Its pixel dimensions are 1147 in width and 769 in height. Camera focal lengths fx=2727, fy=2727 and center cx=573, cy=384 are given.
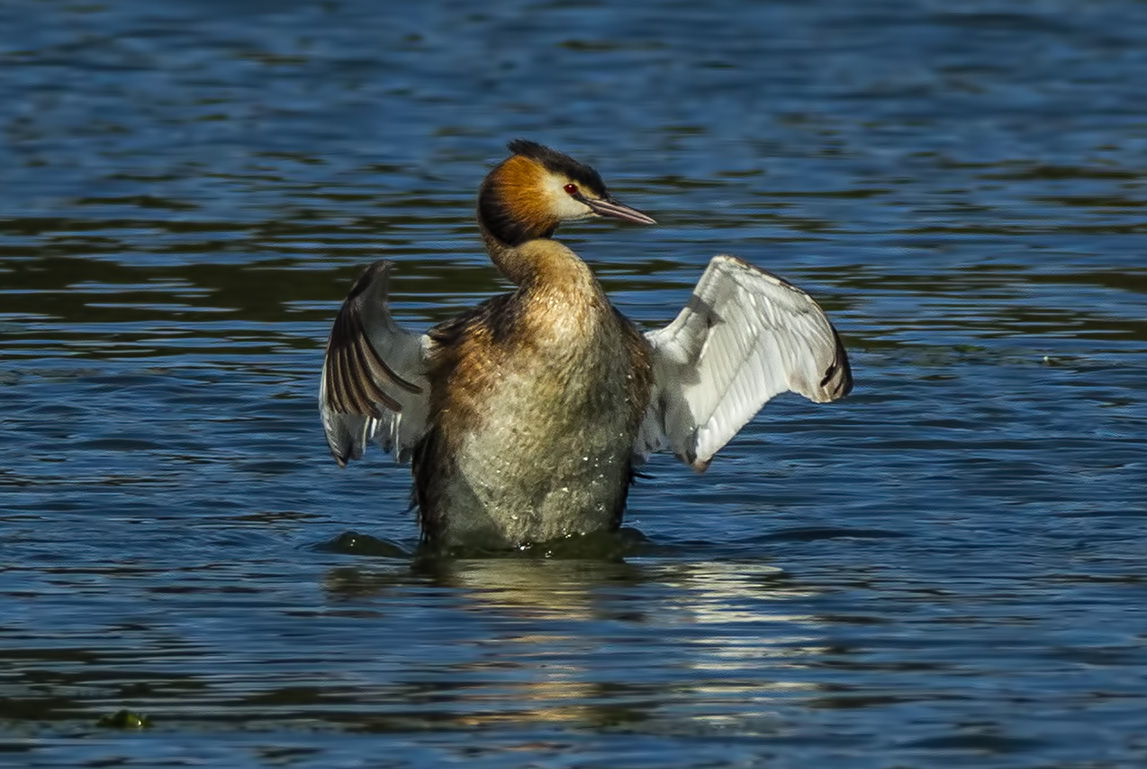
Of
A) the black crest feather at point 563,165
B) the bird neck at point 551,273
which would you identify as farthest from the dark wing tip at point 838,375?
the black crest feather at point 563,165

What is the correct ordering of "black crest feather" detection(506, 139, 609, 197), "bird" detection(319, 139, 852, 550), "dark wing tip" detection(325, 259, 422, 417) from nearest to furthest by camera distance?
"dark wing tip" detection(325, 259, 422, 417), "bird" detection(319, 139, 852, 550), "black crest feather" detection(506, 139, 609, 197)

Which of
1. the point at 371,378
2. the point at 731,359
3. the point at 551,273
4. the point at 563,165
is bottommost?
the point at 731,359

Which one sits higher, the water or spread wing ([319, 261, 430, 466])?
spread wing ([319, 261, 430, 466])

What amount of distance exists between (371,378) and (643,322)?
181 inches

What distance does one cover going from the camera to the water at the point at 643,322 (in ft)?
25.0

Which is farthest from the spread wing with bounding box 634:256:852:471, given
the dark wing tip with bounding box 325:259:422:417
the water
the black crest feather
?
the dark wing tip with bounding box 325:259:422:417

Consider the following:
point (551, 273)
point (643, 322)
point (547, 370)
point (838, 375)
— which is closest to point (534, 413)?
point (547, 370)

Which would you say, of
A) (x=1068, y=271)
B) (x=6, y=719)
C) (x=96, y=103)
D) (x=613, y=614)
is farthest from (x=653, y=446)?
(x=96, y=103)

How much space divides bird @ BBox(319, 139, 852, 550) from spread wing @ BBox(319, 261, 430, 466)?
11mm

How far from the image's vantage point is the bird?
9922 millimetres

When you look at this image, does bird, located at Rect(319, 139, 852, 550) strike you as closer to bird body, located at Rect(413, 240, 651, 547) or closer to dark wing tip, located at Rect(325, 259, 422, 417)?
bird body, located at Rect(413, 240, 651, 547)

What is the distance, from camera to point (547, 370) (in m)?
9.89

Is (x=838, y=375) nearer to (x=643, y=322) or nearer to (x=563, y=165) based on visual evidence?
(x=563, y=165)

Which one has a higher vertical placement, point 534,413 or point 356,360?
point 356,360
